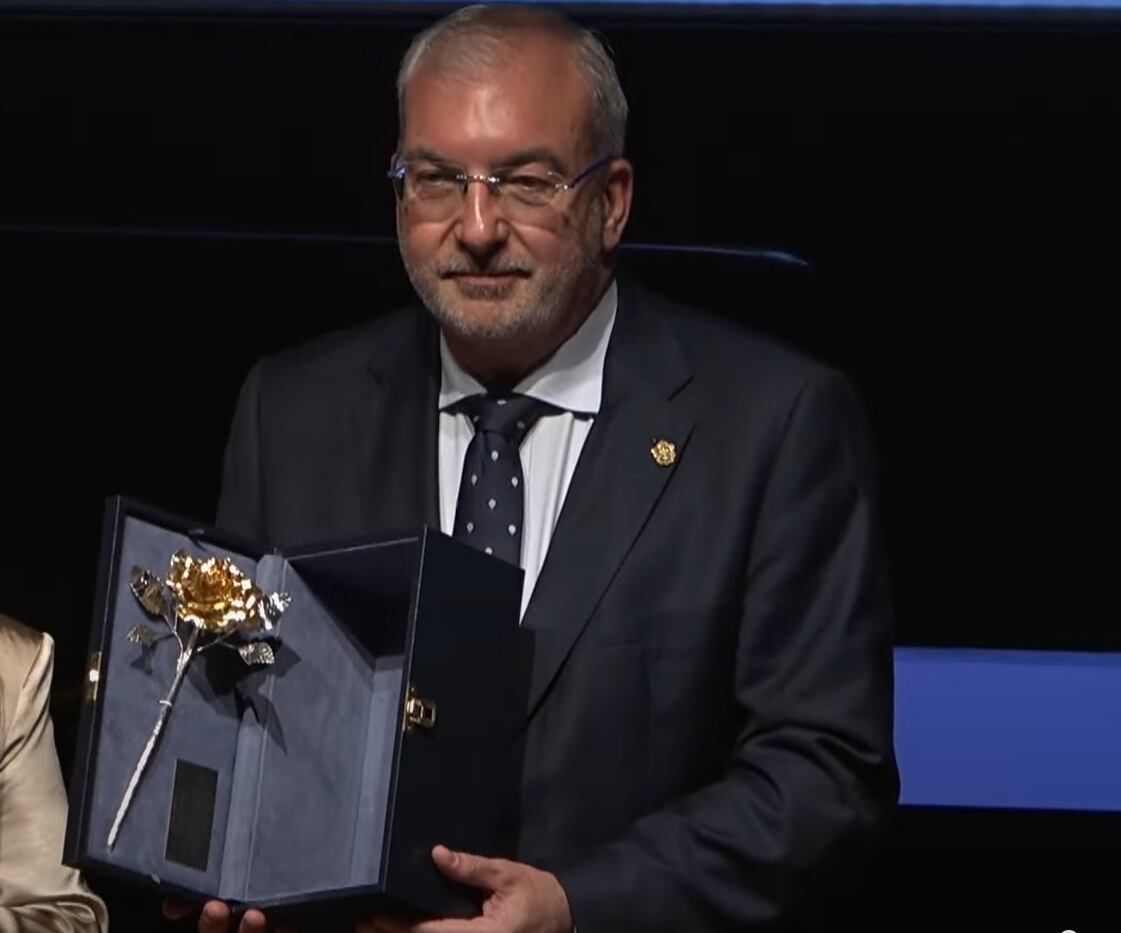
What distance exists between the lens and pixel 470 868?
2072 millimetres

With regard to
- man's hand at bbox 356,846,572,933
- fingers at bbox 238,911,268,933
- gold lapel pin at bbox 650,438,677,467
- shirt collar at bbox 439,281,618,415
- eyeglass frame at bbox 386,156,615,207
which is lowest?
fingers at bbox 238,911,268,933

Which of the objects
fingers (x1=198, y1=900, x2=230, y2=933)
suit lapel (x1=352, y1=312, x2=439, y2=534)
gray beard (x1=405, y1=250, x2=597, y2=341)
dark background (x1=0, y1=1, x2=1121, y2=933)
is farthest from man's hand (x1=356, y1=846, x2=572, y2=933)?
dark background (x1=0, y1=1, x2=1121, y2=933)

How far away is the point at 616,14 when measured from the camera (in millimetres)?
2896

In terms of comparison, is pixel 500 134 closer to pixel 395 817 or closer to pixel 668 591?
pixel 668 591

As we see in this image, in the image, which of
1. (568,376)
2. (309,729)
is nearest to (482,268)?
(568,376)

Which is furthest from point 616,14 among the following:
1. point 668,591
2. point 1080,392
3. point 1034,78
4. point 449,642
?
point 449,642

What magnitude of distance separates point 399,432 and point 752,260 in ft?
2.22

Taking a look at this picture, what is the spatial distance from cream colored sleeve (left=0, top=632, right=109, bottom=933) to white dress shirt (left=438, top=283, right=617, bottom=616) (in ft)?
1.38

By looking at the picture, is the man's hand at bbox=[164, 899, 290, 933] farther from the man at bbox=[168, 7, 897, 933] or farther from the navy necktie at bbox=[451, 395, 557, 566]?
the navy necktie at bbox=[451, 395, 557, 566]

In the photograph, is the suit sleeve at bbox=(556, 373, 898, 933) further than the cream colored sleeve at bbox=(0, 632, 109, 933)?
No

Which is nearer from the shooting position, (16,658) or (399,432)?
(399,432)

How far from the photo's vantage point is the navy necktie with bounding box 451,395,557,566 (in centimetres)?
231

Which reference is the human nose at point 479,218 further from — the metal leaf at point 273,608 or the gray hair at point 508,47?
the metal leaf at point 273,608

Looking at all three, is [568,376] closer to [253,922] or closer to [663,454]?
[663,454]
